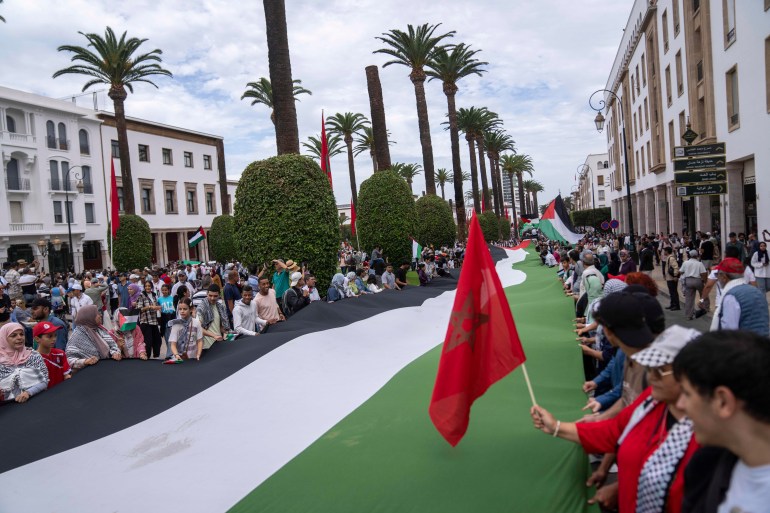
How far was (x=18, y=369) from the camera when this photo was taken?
5207 mm

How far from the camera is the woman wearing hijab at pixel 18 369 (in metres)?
5.07

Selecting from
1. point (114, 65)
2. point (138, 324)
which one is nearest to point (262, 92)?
point (114, 65)

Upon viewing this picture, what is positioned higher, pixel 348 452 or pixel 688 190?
pixel 688 190

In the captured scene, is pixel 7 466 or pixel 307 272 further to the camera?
pixel 307 272

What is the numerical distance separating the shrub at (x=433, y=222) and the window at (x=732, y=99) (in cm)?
1430

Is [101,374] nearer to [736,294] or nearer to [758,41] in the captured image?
[736,294]

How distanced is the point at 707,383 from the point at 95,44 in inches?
1526

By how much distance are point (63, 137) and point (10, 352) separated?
44057mm

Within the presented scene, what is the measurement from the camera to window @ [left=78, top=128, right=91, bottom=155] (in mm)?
44344

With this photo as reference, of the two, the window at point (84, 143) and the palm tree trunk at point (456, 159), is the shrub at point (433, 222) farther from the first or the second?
the window at point (84, 143)

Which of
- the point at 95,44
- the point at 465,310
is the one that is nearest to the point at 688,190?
the point at 465,310

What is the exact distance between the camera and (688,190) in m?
16.3

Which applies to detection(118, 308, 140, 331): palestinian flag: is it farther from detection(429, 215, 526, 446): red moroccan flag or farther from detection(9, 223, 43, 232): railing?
detection(9, 223, 43, 232): railing

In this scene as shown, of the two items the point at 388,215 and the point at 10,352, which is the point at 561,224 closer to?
the point at 388,215
